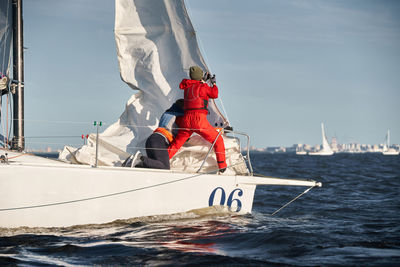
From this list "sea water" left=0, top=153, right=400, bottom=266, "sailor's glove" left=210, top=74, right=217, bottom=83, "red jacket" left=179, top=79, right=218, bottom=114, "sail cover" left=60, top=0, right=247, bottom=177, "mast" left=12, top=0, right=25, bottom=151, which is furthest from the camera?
"sail cover" left=60, top=0, right=247, bottom=177

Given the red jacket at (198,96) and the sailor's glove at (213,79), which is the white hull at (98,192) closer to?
the red jacket at (198,96)

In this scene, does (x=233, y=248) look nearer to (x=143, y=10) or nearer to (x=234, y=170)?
(x=234, y=170)

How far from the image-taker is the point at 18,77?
700cm

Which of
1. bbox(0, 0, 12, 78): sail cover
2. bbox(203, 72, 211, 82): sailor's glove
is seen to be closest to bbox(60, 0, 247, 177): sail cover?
bbox(203, 72, 211, 82): sailor's glove

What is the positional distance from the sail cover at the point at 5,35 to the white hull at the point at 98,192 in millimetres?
2578

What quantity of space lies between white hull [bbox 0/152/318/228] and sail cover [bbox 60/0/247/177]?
4.28 feet

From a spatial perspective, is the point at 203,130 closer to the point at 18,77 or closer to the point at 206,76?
the point at 206,76

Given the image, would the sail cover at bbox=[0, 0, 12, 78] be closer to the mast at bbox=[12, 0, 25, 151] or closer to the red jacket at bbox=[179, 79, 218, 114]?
the mast at bbox=[12, 0, 25, 151]

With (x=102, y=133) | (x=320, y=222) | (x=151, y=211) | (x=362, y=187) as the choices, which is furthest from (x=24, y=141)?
(x=362, y=187)

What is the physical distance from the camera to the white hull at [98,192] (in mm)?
5176

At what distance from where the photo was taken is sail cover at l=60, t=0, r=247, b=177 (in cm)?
711

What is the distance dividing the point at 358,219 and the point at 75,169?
12.9ft

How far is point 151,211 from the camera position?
18.9 feet

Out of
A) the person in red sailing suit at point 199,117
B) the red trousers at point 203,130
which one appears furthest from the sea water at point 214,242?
the person in red sailing suit at point 199,117
